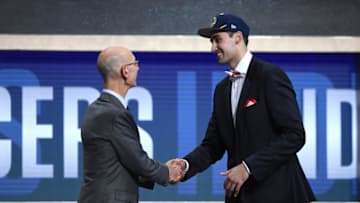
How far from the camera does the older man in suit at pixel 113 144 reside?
3.94 meters

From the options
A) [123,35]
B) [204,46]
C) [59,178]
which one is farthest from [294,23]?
[59,178]

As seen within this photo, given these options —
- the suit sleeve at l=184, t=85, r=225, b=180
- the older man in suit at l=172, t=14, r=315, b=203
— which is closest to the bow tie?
the older man in suit at l=172, t=14, r=315, b=203

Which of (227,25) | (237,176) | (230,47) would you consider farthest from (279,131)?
(227,25)

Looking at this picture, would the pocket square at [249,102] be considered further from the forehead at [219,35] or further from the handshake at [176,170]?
the handshake at [176,170]

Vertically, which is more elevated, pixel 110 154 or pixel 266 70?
pixel 266 70

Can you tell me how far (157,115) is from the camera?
7.23 m

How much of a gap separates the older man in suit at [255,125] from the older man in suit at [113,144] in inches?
20.3

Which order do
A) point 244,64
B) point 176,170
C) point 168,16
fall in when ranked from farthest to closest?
point 168,16 < point 176,170 < point 244,64

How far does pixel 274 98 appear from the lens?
415 cm

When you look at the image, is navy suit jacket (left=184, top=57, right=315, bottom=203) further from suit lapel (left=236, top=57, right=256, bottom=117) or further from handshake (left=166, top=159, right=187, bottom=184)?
handshake (left=166, top=159, right=187, bottom=184)

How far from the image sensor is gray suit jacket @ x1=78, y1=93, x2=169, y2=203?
12.9 feet

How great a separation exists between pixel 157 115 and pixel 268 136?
10.2ft

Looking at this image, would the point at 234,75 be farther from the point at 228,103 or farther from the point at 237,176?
the point at 237,176

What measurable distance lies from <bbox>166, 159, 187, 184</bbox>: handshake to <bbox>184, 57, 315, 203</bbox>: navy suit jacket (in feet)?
1.09
